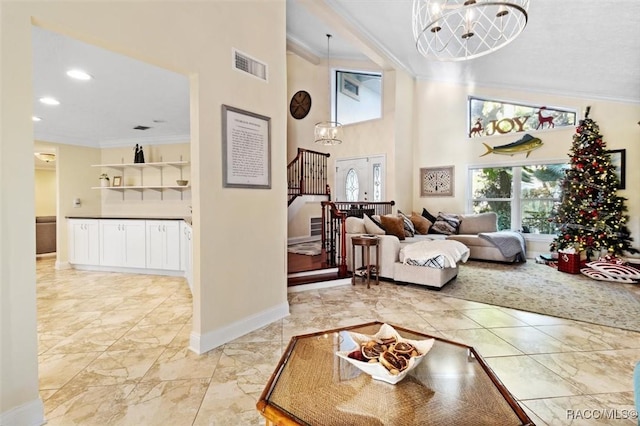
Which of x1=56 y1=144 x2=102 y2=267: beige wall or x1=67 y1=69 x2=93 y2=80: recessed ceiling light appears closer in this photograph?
x1=67 y1=69 x2=93 y2=80: recessed ceiling light

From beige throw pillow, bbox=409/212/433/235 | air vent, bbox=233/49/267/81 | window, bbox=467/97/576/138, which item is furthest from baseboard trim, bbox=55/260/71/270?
window, bbox=467/97/576/138

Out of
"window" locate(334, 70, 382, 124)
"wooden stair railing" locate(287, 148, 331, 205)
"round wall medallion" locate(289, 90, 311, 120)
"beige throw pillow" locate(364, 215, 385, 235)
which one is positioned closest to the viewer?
"beige throw pillow" locate(364, 215, 385, 235)

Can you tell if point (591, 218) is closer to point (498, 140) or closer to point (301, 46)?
point (498, 140)

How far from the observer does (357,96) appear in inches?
320

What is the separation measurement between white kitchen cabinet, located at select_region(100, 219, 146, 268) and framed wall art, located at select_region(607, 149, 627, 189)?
8208 mm

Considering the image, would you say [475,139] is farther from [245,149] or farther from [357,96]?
[245,149]

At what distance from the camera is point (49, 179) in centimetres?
880

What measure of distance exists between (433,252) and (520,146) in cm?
402

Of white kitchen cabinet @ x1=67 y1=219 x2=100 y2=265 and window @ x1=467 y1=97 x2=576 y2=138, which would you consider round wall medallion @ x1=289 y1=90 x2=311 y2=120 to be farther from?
white kitchen cabinet @ x1=67 y1=219 x2=100 y2=265

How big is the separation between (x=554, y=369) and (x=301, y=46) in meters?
7.82

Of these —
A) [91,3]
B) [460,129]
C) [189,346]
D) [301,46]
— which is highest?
[301,46]

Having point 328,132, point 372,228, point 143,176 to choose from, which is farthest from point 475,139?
point 143,176

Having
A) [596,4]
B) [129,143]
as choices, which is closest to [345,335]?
[596,4]

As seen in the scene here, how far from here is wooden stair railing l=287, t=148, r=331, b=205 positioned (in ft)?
22.7
